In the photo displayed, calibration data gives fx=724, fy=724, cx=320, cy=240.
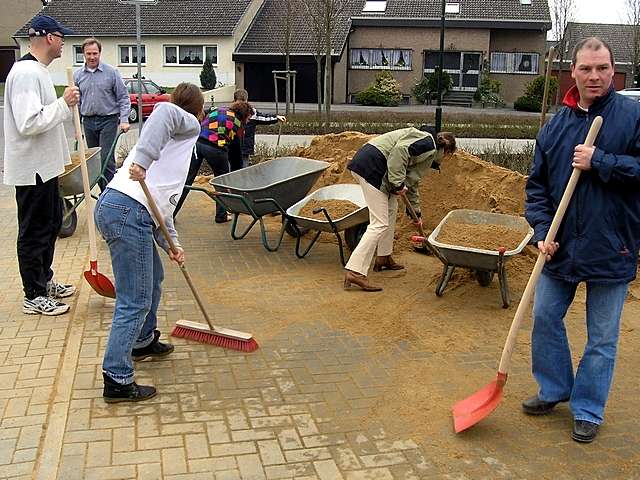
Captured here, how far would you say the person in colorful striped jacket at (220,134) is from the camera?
824cm

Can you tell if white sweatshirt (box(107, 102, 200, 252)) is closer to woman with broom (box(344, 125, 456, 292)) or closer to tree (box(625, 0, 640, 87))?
woman with broom (box(344, 125, 456, 292))

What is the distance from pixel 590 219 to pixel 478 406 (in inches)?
43.3

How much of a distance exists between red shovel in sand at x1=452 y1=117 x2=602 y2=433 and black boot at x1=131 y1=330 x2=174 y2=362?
1.82 metres

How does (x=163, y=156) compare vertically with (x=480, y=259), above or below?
above

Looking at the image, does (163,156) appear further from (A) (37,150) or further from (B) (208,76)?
(B) (208,76)

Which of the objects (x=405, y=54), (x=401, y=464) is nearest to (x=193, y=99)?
(x=401, y=464)

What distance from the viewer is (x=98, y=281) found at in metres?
5.05

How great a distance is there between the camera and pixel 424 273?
662 centimetres

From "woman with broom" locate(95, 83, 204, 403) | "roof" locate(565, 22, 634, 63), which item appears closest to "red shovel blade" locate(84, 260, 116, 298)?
"woman with broom" locate(95, 83, 204, 403)

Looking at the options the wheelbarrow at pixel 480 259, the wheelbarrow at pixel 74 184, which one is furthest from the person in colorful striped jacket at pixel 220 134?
the wheelbarrow at pixel 480 259

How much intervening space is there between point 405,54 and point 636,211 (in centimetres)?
3403

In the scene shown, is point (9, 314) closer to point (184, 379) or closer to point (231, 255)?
point (184, 379)

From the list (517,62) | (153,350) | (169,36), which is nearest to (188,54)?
(169,36)

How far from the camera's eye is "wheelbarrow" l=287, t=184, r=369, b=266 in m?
6.61
